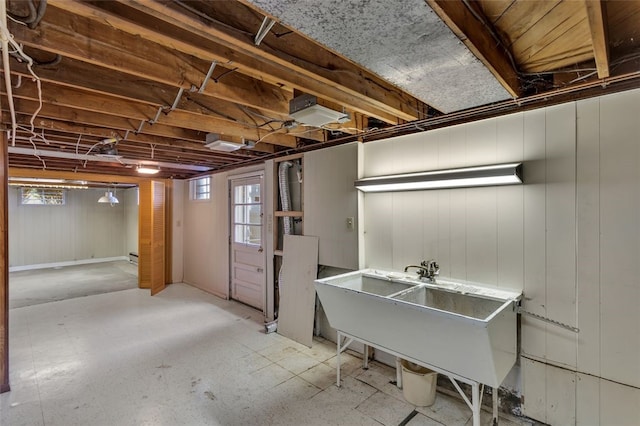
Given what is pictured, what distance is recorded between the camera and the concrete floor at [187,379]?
2332 millimetres

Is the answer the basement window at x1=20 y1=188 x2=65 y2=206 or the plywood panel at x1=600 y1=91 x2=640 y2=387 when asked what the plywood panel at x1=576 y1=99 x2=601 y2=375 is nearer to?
the plywood panel at x1=600 y1=91 x2=640 y2=387

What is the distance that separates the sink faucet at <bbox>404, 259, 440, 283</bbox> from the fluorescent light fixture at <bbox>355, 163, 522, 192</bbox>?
2.22ft

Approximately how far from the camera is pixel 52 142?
11.3ft

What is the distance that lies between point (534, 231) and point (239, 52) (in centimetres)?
235

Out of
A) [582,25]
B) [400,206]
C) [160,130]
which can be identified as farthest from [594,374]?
[160,130]

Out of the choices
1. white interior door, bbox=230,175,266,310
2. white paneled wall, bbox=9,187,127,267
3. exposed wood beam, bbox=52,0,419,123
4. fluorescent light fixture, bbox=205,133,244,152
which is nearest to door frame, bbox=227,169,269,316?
white interior door, bbox=230,175,266,310

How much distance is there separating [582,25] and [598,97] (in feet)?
2.46

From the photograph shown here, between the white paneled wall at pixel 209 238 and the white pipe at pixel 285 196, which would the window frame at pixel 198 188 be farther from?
the white pipe at pixel 285 196

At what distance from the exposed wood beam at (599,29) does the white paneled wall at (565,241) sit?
0.50 meters

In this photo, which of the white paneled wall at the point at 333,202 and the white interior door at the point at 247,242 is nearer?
the white paneled wall at the point at 333,202

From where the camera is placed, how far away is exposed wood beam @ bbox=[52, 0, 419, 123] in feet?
4.00

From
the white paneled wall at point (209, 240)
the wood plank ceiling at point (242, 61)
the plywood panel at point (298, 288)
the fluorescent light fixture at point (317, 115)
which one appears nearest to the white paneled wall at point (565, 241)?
the wood plank ceiling at point (242, 61)

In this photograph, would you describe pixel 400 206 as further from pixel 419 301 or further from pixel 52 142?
pixel 52 142

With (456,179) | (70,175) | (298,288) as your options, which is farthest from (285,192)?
(70,175)
